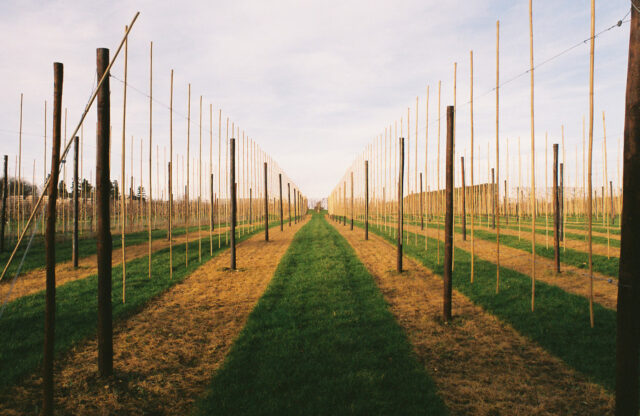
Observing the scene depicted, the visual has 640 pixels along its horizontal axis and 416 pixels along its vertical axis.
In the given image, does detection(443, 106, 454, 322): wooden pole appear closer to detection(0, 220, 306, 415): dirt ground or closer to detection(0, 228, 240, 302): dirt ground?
detection(0, 220, 306, 415): dirt ground

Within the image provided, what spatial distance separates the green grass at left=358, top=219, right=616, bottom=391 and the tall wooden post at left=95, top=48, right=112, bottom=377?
698 centimetres

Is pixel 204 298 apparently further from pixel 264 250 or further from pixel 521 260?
pixel 521 260

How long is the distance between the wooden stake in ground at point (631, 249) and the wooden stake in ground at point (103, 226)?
6.29 meters

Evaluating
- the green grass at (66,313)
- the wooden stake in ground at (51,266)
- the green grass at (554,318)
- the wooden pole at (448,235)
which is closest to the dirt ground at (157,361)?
the green grass at (66,313)

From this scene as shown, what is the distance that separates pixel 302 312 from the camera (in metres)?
8.12

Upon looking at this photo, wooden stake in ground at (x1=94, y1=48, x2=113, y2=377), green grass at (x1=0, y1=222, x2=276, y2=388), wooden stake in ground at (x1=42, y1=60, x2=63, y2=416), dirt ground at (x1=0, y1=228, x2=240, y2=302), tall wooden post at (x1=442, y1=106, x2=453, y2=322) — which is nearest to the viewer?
wooden stake in ground at (x1=42, y1=60, x2=63, y2=416)

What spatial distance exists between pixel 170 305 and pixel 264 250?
10380 millimetres

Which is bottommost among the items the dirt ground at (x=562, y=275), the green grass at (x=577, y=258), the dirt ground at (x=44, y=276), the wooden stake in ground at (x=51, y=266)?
the dirt ground at (x=44, y=276)

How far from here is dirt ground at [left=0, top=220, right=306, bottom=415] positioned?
4391mm

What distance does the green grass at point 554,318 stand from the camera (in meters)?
5.48

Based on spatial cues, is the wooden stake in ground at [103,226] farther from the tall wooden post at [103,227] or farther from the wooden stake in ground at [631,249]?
the wooden stake in ground at [631,249]

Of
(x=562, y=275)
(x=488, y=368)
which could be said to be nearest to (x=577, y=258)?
(x=562, y=275)

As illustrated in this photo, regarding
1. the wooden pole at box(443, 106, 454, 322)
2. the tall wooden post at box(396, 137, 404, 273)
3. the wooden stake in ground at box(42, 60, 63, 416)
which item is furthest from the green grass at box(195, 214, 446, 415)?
the tall wooden post at box(396, 137, 404, 273)

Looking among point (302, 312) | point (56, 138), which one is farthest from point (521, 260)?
point (56, 138)
